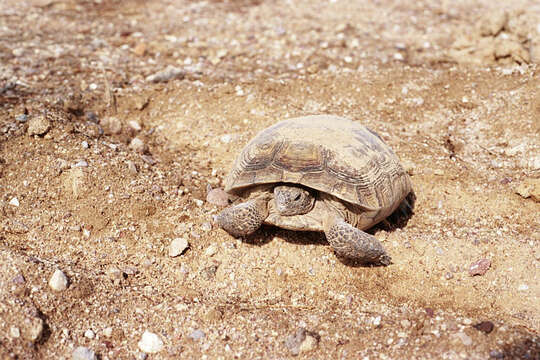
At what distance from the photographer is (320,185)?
3441 millimetres

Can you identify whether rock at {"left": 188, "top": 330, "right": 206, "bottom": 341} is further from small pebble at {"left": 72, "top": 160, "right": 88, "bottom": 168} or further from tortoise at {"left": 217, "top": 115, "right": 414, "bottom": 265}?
small pebble at {"left": 72, "top": 160, "right": 88, "bottom": 168}

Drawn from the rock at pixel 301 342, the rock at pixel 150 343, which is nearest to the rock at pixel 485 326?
the rock at pixel 301 342

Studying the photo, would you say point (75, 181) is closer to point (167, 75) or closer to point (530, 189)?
point (167, 75)

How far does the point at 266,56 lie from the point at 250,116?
1.44 m

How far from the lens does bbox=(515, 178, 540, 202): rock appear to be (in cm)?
414

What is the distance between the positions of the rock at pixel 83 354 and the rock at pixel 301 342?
1.14 m

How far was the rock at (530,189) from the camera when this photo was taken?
414cm

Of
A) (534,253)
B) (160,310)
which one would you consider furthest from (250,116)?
(534,253)

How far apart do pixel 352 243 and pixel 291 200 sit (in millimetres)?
514

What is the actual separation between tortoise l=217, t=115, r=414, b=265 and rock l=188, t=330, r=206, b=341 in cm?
81

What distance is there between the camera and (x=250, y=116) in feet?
16.6

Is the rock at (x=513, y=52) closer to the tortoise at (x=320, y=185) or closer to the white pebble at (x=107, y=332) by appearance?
the tortoise at (x=320, y=185)

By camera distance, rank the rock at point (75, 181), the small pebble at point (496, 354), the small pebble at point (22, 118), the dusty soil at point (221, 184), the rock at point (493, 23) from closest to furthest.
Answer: the small pebble at point (496, 354) → the dusty soil at point (221, 184) → the rock at point (75, 181) → the small pebble at point (22, 118) → the rock at point (493, 23)

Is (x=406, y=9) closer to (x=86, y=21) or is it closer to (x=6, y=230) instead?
(x=86, y=21)
